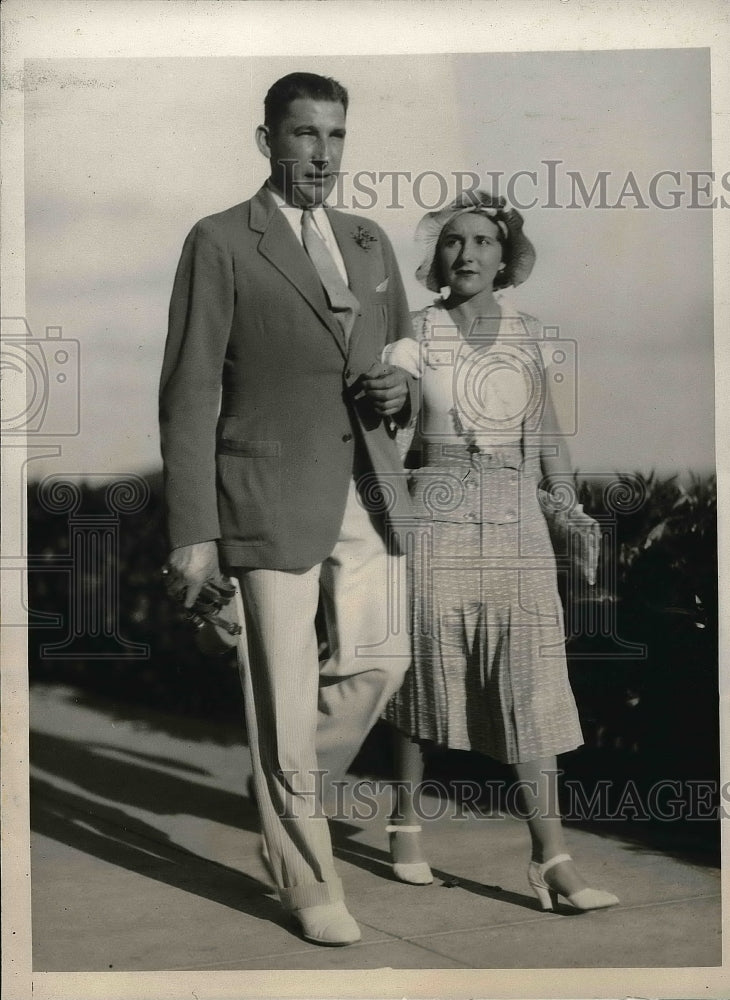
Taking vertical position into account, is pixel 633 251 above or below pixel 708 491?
above

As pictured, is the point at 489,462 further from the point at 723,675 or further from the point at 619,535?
the point at 723,675

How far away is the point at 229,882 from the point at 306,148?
2.47 meters

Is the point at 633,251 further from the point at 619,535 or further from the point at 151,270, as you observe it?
the point at 151,270

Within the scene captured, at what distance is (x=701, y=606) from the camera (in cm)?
680

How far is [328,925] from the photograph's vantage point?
6648mm

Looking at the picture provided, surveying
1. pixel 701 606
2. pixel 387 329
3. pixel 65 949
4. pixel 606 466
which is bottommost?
pixel 65 949

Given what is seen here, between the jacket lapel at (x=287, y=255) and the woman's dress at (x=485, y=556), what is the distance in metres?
0.32

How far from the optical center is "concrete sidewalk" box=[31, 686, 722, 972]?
6.69 m

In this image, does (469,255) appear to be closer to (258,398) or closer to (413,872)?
(258,398)

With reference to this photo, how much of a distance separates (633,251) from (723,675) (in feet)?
4.78

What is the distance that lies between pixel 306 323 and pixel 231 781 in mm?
1556

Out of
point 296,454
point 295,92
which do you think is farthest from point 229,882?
point 295,92

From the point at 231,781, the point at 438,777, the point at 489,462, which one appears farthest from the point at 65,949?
the point at 489,462

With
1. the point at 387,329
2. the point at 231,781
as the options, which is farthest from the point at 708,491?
the point at 231,781
